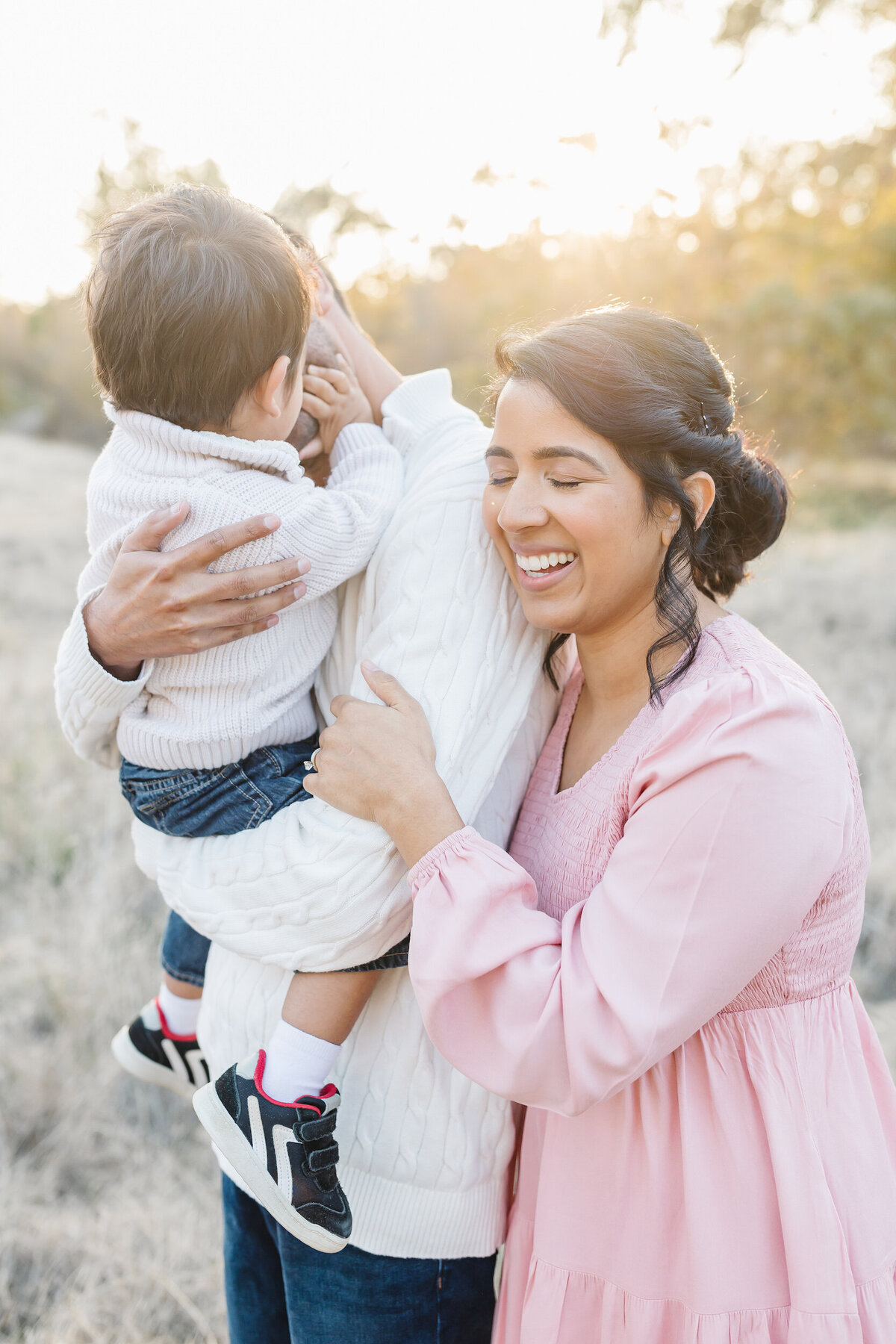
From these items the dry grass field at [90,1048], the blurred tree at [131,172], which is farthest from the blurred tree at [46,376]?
the dry grass field at [90,1048]

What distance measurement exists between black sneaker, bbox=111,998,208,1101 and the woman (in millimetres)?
830

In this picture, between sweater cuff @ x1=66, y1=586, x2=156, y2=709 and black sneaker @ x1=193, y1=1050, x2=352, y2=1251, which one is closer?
black sneaker @ x1=193, y1=1050, x2=352, y2=1251

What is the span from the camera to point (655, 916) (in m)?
1.11

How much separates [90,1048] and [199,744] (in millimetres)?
2003

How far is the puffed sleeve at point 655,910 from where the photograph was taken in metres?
1.10

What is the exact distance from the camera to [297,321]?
1.43 metres

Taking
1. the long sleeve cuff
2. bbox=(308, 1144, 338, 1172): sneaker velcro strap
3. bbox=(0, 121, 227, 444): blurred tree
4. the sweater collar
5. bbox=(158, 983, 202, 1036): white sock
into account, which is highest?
the sweater collar

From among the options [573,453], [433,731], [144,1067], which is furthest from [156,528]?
[144,1067]

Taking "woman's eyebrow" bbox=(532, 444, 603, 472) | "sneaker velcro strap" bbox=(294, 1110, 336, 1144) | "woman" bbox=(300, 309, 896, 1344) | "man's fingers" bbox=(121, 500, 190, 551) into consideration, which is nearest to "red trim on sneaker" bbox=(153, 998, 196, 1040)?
"sneaker velcro strap" bbox=(294, 1110, 336, 1144)

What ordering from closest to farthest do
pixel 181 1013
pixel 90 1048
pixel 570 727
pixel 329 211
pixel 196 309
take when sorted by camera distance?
pixel 196 309
pixel 570 727
pixel 181 1013
pixel 90 1048
pixel 329 211

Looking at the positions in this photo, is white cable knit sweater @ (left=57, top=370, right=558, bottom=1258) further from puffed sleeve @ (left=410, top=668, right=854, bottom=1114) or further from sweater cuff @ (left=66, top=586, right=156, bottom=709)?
puffed sleeve @ (left=410, top=668, right=854, bottom=1114)

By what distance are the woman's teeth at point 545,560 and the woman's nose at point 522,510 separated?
4 centimetres

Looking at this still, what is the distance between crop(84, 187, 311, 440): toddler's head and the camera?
1337 millimetres

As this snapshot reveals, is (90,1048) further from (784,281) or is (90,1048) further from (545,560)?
(784,281)
